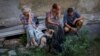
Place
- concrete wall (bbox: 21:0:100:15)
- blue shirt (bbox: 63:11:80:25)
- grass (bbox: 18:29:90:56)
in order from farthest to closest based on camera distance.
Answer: concrete wall (bbox: 21:0:100:15)
blue shirt (bbox: 63:11:80:25)
grass (bbox: 18:29:90:56)

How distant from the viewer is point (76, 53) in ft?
27.7

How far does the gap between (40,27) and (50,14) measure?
457 millimetres

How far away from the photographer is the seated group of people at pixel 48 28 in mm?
8469

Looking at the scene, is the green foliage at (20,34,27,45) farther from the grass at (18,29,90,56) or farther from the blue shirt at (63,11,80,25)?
the blue shirt at (63,11,80,25)

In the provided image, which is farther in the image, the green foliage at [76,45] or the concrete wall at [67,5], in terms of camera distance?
the concrete wall at [67,5]

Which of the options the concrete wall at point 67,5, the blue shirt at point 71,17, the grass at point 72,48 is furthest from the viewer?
the concrete wall at point 67,5

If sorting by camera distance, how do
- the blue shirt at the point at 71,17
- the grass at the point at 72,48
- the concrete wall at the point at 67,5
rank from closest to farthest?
the grass at the point at 72,48
the blue shirt at the point at 71,17
the concrete wall at the point at 67,5

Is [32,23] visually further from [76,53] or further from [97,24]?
[97,24]

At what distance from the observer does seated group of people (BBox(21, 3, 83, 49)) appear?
8.47 metres

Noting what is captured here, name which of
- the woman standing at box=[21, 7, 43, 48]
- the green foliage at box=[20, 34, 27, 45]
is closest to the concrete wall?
the green foliage at box=[20, 34, 27, 45]

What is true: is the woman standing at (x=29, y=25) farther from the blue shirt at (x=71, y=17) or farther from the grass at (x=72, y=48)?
the blue shirt at (x=71, y=17)

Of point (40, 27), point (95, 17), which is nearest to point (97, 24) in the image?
point (95, 17)

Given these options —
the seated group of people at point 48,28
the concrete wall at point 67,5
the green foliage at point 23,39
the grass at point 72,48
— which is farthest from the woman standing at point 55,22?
the concrete wall at point 67,5

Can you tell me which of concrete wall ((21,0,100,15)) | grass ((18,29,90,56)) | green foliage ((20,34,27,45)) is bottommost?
grass ((18,29,90,56))
